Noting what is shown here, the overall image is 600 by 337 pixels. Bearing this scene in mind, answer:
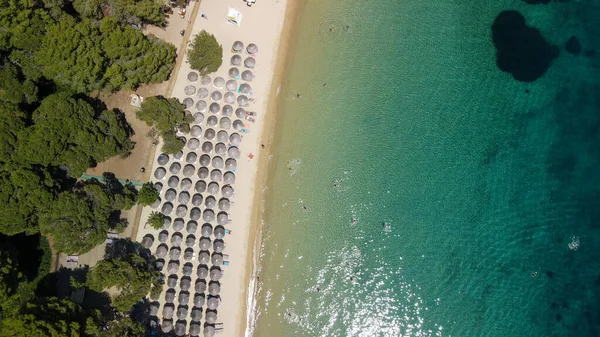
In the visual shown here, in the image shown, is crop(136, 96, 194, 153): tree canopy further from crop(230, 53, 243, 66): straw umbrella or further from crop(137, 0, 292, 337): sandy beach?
crop(230, 53, 243, 66): straw umbrella

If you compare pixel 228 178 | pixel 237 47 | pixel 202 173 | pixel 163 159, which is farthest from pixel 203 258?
pixel 237 47

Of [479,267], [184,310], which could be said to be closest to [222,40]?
[184,310]

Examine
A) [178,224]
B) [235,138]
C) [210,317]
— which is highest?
[235,138]

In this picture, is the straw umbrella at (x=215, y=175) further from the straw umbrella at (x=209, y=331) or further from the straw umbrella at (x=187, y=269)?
the straw umbrella at (x=209, y=331)

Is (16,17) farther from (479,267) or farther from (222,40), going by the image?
(479,267)

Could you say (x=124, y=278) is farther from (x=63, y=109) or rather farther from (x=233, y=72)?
(x=233, y=72)

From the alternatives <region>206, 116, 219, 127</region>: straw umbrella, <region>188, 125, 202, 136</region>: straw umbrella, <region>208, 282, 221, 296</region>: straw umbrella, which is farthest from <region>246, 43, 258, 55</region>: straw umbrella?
<region>208, 282, 221, 296</region>: straw umbrella
